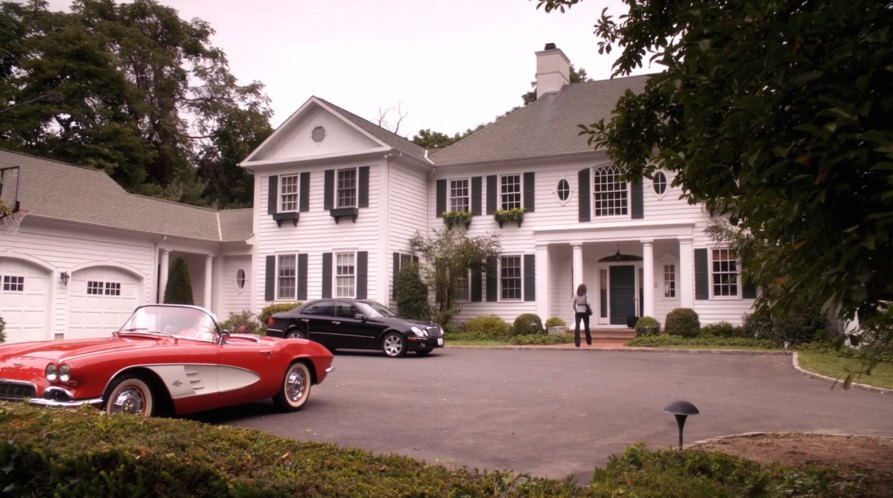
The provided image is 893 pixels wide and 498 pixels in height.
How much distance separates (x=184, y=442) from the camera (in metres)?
4.09

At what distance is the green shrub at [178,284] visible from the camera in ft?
77.3

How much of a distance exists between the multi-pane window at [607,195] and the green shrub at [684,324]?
401cm

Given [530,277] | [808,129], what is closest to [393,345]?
[530,277]

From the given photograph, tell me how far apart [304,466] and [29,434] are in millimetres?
1953

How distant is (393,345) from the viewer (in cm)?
1659

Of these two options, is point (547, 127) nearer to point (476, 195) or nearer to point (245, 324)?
point (476, 195)

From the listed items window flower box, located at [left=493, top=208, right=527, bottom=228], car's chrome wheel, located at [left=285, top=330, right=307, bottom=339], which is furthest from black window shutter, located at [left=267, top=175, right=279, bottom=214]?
car's chrome wheel, located at [left=285, top=330, right=307, bottom=339]

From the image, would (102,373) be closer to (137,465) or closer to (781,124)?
(137,465)

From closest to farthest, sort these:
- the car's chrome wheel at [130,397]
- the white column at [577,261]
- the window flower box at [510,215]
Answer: the car's chrome wheel at [130,397]
the white column at [577,261]
the window flower box at [510,215]

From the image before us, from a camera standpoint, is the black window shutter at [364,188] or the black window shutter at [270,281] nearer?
the black window shutter at [364,188]

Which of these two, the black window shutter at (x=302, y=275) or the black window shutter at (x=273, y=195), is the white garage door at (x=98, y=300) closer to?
the black window shutter at (x=273, y=195)

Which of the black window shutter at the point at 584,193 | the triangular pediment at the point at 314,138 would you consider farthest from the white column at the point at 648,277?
the triangular pediment at the point at 314,138

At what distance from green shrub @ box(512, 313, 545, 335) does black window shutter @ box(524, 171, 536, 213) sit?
3.84 meters

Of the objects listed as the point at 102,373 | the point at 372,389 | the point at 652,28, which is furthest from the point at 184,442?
the point at 372,389
